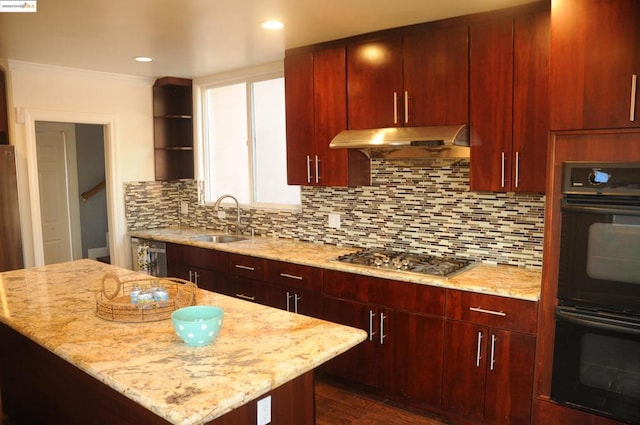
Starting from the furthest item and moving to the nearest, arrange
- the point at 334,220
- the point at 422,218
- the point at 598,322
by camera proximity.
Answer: the point at 334,220, the point at 422,218, the point at 598,322

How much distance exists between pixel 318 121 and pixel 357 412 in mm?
2034

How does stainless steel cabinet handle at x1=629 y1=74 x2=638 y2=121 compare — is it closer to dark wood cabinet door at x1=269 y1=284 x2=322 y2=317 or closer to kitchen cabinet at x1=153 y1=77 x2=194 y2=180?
dark wood cabinet door at x1=269 y1=284 x2=322 y2=317

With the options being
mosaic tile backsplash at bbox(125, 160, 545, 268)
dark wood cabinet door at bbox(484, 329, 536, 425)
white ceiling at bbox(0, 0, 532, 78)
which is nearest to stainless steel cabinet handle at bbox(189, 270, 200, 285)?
mosaic tile backsplash at bbox(125, 160, 545, 268)

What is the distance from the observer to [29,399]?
100 inches

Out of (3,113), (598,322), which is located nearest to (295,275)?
(598,322)

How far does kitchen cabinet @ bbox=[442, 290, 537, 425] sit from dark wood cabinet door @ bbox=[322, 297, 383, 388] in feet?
1.57

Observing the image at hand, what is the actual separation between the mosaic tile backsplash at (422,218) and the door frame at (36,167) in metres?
1.39

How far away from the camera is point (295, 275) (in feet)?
11.3

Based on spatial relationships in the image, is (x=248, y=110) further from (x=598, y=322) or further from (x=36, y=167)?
(x=598, y=322)

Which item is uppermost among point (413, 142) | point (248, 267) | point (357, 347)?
point (413, 142)

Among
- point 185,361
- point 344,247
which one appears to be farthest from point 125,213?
point 185,361

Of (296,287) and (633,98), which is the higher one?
(633,98)

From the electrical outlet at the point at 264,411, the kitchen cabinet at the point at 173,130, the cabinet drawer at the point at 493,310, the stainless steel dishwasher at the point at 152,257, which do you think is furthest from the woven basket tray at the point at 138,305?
the kitchen cabinet at the point at 173,130

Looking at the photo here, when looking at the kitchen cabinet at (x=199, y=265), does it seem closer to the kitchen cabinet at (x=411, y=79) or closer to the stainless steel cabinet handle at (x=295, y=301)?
the stainless steel cabinet handle at (x=295, y=301)
